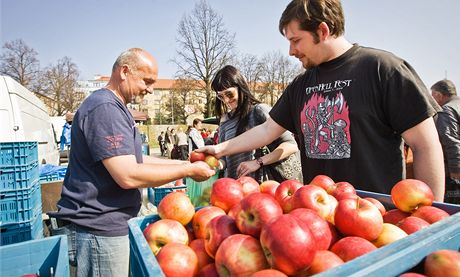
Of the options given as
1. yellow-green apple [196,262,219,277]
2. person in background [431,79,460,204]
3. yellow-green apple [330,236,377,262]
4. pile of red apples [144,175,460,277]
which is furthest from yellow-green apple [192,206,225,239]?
person in background [431,79,460,204]

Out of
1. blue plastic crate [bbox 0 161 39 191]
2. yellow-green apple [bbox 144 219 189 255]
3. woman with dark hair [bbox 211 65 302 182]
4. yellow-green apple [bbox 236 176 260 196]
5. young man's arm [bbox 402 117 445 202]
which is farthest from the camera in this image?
woman with dark hair [bbox 211 65 302 182]

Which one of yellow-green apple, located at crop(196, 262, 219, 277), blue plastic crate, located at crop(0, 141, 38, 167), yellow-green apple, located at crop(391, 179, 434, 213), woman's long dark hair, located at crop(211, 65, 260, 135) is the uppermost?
woman's long dark hair, located at crop(211, 65, 260, 135)

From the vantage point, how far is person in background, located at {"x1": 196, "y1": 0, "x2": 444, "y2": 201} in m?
1.79

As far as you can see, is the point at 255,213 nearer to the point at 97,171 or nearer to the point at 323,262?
the point at 323,262

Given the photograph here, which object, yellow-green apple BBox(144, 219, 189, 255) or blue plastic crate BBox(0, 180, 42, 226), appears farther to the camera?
blue plastic crate BBox(0, 180, 42, 226)

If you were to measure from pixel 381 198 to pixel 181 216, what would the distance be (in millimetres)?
1030

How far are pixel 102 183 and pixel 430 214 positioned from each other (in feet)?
6.33

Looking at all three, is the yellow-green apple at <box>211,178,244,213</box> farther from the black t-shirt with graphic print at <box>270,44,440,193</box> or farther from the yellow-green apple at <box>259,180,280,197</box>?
the black t-shirt with graphic print at <box>270,44,440,193</box>

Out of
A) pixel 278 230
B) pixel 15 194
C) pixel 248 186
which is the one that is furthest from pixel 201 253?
pixel 15 194

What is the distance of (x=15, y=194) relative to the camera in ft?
9.30

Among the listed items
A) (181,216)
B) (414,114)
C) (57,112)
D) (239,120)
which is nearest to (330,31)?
(414,114)

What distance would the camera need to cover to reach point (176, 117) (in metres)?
62.5

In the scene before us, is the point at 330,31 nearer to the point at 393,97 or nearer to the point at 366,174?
the point at 393,97

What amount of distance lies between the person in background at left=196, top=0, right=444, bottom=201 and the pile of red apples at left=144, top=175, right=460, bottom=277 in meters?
0.58
